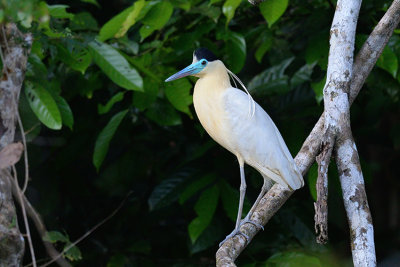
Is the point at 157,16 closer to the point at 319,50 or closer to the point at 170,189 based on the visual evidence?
the point at 319,50

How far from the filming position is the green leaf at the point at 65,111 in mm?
3000

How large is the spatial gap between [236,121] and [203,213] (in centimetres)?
85

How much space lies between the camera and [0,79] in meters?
2.39

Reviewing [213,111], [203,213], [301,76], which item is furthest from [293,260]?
[301,76]

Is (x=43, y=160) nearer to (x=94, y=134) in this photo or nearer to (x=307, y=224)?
(x=94, y=134)

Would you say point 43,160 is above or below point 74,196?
above

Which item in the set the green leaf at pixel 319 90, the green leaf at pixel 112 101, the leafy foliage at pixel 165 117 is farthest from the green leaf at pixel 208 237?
the green leaf at pixel 319 90

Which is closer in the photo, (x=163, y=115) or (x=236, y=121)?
(x=236, y=121)

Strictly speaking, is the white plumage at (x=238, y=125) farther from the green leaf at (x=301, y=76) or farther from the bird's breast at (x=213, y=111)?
the green leaf at (x=301, y=76)

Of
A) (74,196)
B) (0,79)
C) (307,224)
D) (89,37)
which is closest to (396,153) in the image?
(307,224)

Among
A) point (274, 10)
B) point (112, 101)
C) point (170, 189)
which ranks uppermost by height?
point (274, 10)

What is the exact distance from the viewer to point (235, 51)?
316 centimetres

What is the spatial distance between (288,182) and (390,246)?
3065 mm

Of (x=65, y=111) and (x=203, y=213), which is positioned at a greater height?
(x=65, y=111)
